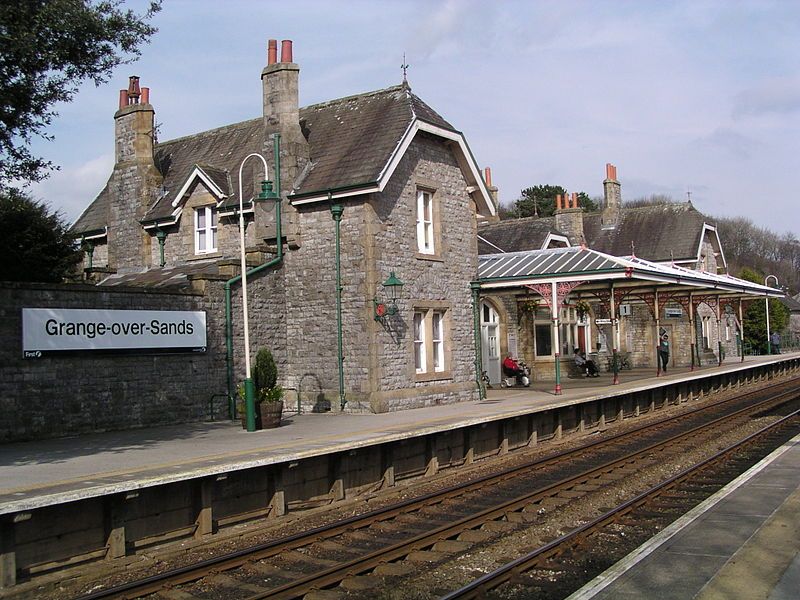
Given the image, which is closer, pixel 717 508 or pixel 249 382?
pixel 717 508

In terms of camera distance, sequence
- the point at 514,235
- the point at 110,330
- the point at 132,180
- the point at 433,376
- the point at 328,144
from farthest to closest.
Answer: the point at 514,235
the point at 132,180
the point at 328,144
the point at 433,376
the point at 110,330

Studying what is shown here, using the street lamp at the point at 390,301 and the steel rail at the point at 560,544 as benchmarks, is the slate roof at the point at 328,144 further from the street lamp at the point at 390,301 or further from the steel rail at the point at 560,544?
the steel rail at the point at 560,544

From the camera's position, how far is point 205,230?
70.8 ft

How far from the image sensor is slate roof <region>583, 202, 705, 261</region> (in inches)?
1748

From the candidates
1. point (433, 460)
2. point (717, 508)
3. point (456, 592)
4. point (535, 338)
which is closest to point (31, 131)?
point (433, 460)

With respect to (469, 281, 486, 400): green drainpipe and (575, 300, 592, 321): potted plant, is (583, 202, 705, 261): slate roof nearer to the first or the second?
(575, 300, 592, 321): potted plant

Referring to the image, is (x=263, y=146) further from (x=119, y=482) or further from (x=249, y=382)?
(x=119, y=482)

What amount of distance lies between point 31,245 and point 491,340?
46.3 ft

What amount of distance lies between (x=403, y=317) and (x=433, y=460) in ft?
17.9

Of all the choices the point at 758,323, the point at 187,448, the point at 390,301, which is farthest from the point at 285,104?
the point at 758,323

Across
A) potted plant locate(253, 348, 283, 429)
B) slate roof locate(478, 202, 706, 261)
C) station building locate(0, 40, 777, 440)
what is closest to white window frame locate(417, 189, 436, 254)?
station building locate(0, 40, 777, 440)

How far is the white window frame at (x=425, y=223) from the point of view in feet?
67.6

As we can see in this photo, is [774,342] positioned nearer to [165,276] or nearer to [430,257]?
[430,257]

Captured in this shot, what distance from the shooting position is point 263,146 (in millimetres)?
20781
